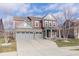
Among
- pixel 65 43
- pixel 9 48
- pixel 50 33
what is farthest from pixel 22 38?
pixel 65 43

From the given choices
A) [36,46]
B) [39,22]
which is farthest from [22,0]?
[36,46]

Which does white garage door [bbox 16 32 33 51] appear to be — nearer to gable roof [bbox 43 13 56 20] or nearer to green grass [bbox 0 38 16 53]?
green grass [bbox 0 38 16 53]

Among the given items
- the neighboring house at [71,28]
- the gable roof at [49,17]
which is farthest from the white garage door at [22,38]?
the neighboring house at [71,28]

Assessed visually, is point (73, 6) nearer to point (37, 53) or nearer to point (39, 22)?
point (39, 22)

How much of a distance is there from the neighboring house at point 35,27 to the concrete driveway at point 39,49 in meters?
0.07

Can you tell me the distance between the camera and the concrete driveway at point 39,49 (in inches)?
133

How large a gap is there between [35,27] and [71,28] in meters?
0.52

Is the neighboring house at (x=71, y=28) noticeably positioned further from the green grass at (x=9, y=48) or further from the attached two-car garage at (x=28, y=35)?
the green grass at (x=9, y=48)

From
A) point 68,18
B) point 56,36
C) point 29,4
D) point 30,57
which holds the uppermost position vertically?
point 29,4

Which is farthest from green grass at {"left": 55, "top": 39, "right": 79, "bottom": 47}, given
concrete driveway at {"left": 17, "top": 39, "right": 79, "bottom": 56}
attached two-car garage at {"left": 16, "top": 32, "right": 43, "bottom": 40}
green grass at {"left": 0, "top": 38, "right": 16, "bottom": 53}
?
green grass at {"left": 0, "top": 38, "right": 16, "bottom": 53}

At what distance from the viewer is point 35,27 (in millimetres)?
3436

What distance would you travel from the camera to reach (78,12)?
3.40m

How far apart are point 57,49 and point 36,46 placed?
304mm

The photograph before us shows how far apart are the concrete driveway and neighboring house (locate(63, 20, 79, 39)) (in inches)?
9.3
